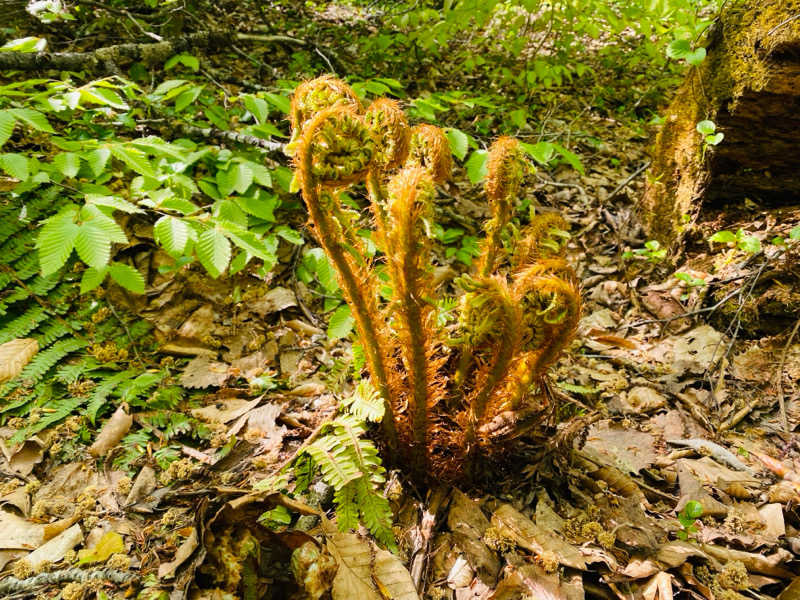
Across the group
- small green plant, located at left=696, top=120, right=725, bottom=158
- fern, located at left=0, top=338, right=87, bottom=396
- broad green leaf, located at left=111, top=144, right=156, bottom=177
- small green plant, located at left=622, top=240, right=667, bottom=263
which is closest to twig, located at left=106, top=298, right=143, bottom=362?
fern, located at left=0, top=338, right=87, bottom=396

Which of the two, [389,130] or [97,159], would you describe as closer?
[389,130]

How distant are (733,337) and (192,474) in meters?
2.60

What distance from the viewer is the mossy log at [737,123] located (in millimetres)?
2541

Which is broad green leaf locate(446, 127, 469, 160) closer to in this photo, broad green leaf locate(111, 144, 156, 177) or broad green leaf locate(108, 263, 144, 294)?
broad green leaf locate(111, 144, 156, 177)

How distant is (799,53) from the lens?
7.99ft

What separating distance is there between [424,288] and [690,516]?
130 cm

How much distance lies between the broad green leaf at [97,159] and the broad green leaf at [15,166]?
0.22m

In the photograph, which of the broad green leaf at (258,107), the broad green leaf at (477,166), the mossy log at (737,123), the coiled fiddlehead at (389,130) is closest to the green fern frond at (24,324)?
the broad green leaf at (258,107)

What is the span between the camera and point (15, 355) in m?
1.77

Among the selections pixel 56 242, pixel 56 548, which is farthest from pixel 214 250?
pixel 56 548

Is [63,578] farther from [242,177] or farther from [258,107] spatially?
[258,107]

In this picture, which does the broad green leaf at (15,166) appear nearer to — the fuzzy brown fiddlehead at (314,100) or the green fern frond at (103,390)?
the green fern frond at (103,390)

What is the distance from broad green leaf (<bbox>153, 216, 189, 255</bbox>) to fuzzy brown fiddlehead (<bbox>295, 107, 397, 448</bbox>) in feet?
2.85

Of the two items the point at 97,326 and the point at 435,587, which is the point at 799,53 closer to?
the point at 435,587
